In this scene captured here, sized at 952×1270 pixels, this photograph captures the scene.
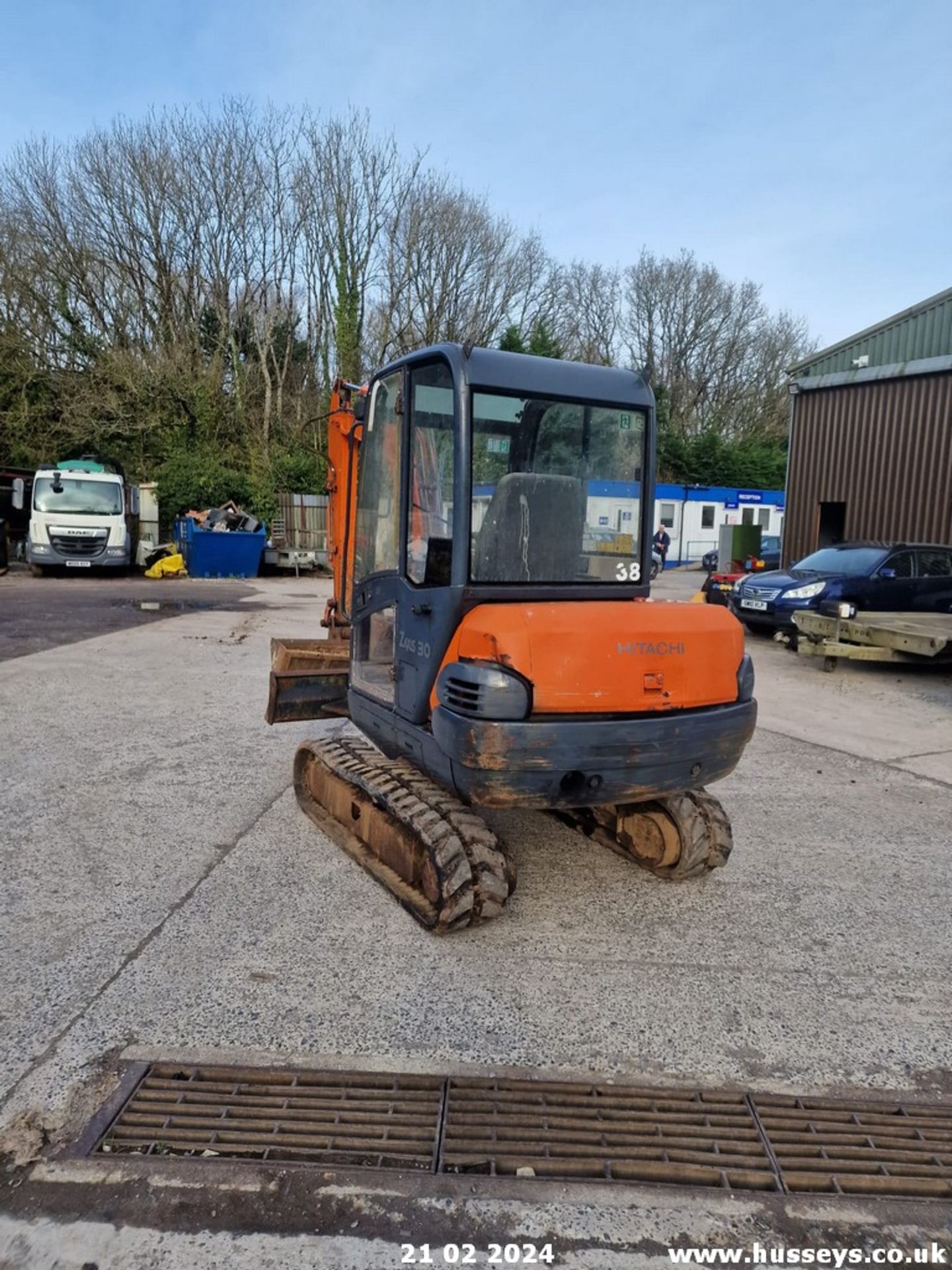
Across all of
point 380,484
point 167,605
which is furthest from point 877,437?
point 380,484

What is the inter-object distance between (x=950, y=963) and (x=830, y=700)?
612 centimetres

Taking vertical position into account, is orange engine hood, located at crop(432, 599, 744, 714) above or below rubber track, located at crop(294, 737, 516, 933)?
above

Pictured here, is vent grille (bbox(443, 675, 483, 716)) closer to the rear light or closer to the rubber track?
the rubber track

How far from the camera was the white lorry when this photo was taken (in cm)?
2027

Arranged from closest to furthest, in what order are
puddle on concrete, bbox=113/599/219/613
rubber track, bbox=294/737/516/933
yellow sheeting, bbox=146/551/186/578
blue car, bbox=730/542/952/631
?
rubber track, bbox=294/737/516/933, blue car, bbox=730/542/952/631, puddle on concrete, bbox=113/599/219/613, yellow sheeting, bbox=146/551/186/578

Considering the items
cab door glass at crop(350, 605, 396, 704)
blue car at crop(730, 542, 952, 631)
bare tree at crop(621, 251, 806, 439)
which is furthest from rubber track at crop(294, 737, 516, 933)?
bare tree at crop(621, 251, 806, 439)

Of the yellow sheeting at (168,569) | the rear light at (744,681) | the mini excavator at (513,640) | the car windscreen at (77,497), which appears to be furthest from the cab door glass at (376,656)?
the yellow sheeting at (168,569)

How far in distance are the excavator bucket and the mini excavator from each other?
0.77 metres

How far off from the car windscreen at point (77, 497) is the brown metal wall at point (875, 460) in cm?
1574

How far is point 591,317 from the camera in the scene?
4744 cm

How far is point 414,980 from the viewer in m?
3.53

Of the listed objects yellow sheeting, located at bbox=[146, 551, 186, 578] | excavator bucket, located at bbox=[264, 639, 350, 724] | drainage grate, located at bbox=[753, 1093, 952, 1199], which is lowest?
drainage grate, located at bbox=[753, 1093, 952, 1199]

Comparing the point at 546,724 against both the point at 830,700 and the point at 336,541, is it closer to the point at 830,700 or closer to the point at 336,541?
the point at 336,541

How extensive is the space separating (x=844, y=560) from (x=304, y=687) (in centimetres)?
1039
